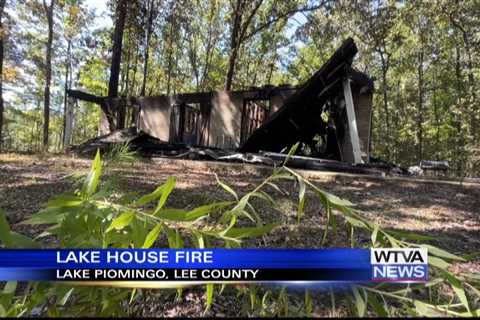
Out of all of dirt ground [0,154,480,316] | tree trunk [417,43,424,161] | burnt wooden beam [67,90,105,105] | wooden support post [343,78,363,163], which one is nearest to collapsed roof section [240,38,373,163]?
wooden support post [343,78,363,163]

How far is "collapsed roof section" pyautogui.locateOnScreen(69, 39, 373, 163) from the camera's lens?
25.7 ft

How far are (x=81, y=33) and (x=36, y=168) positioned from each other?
63.4 feet

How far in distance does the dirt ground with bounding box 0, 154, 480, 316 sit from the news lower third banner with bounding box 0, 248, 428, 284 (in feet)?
1.17

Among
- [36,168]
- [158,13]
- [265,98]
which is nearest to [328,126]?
[265,98]

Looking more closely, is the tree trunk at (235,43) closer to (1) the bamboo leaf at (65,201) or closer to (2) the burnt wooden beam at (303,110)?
(2) the burnt wooden beam at (303,110)

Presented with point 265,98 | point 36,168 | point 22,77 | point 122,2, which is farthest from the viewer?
point 22,77

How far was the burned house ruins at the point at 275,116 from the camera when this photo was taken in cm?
780

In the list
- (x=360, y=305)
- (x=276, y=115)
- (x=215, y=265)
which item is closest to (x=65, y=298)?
(x=215, y=265)

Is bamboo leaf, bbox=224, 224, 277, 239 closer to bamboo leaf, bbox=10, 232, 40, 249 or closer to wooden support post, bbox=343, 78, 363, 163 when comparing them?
bamboo leaf, bbox=10, 232, 40, 249

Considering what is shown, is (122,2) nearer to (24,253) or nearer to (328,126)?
(328,126)

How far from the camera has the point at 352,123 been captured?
7.42 meters

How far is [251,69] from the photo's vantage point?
23.7 m

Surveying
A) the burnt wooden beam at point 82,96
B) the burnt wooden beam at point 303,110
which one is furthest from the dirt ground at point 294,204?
the burnt wooden beam at point 82,96

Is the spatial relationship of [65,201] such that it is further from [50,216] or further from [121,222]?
[121,222]
